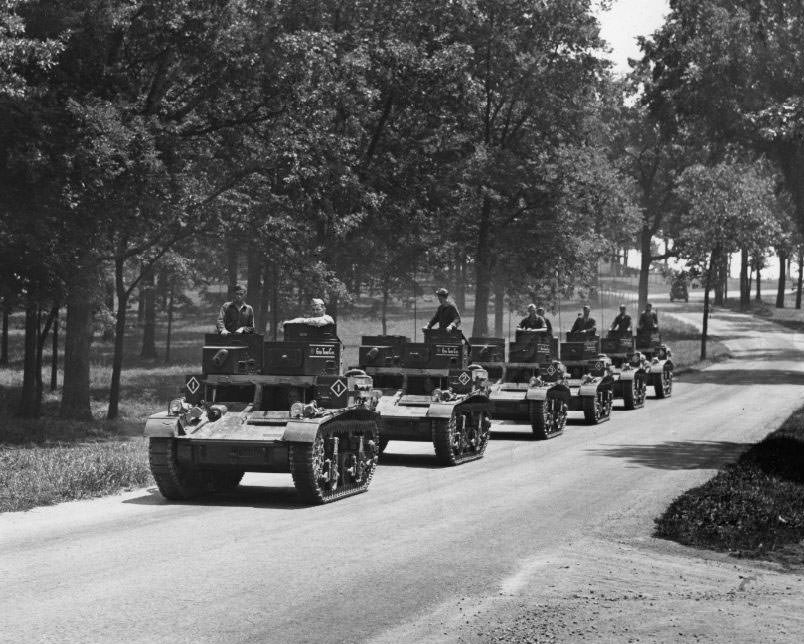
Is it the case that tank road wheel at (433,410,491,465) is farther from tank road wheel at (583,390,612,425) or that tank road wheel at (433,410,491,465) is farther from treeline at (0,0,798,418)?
treeline at (0,0,798,418)

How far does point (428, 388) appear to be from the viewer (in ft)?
76.2

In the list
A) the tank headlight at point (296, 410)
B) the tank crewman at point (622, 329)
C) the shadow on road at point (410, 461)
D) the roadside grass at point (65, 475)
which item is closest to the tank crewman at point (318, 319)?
the tank headlight at point (296, 410)

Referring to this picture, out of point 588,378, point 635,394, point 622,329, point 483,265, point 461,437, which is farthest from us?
point 483,265

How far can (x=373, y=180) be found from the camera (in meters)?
40.2

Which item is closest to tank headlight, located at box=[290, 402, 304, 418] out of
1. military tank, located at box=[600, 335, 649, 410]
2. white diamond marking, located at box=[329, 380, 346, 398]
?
white diamond marking, located at box=[329, 380, 346, 398]

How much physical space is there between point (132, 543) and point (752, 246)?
51.2m

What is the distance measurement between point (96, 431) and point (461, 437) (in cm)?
1034

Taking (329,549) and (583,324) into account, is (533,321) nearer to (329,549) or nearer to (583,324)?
(583,324)

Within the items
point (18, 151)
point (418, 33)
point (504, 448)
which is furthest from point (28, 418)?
point (418, 33)

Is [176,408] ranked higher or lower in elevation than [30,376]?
higher

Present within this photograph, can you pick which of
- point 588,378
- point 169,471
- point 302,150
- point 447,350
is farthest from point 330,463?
point 302,150

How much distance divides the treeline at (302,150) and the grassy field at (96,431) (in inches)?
95.7

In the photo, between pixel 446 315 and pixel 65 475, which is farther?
pixel 446 315

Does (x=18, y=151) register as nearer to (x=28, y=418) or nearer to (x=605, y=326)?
(x=28, y=418)
